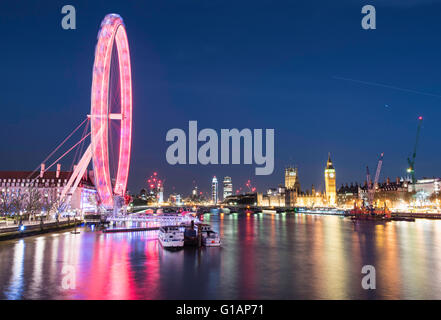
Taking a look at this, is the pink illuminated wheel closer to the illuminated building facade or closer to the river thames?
the river thames

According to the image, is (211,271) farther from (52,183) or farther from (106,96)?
(52,183)

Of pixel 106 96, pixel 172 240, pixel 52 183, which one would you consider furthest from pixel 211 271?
pixel 52 183

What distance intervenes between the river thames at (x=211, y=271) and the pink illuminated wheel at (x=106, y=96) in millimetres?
10299

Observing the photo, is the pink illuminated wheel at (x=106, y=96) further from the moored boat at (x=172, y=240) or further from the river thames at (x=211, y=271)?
the moored boat at (x=172, y=240)

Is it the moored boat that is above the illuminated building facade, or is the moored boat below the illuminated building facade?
below

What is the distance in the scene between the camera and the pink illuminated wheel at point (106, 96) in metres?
45.5

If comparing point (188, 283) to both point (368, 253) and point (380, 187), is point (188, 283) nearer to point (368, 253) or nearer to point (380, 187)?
point (368, 253)

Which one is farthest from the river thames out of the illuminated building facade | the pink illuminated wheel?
the illuminated building facade

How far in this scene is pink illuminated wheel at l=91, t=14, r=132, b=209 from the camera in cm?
4547

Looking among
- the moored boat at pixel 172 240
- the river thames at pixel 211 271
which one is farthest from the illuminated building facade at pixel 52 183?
the moored boat at pixel 172 240

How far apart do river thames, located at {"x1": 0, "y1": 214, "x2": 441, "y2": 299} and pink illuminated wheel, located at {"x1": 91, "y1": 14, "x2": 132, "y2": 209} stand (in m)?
10.3

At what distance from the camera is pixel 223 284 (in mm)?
22875

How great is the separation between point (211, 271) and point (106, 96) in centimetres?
2847
